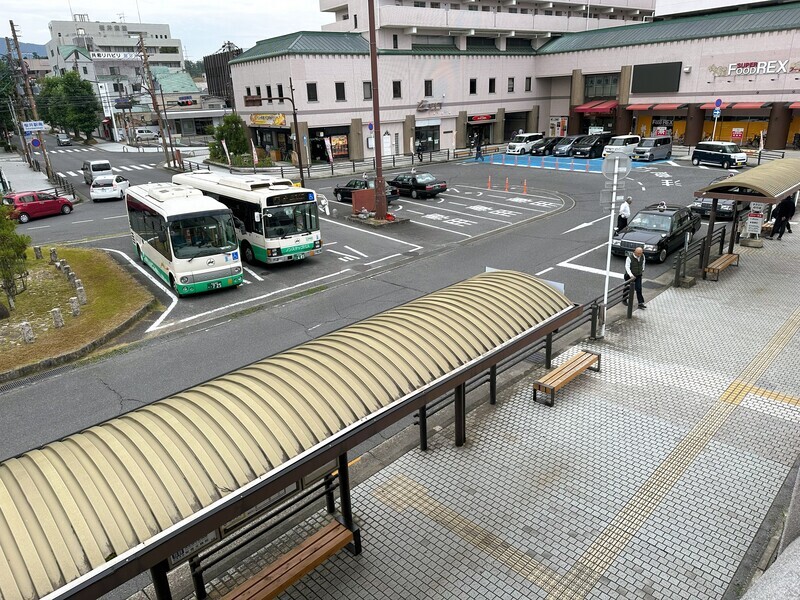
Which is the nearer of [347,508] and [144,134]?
[347,508]

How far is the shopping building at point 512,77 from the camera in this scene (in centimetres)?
4219

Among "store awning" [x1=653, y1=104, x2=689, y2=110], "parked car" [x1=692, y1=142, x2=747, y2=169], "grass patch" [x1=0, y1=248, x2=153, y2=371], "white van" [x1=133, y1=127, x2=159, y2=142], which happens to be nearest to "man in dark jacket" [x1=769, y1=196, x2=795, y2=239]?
"parked car" [x1=692, y1=142, x2=747, y2=169]

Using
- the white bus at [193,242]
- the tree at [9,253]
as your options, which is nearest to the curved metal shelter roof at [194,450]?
the white bus at [193,242]

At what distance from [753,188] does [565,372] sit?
9281 mm

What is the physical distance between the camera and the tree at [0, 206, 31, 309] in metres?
15.0

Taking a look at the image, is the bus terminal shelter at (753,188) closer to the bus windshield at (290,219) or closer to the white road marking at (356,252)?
the white road marking at (356,252)

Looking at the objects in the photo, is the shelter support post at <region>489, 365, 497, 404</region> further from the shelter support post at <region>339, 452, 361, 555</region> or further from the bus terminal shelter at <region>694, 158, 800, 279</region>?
the bus terminal shelter at <region>694, 158, 800, 279</region>

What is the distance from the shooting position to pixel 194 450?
5285 millimetres

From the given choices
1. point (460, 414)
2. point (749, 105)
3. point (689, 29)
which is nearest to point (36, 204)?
point (460, 414)

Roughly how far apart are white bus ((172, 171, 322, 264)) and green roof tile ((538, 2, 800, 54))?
41.0 m

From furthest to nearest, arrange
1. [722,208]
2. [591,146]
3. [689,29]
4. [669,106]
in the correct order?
[669,106] → [591,146] → [689,29] → [722,208]

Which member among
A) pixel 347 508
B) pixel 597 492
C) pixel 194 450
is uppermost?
pixel 194 450

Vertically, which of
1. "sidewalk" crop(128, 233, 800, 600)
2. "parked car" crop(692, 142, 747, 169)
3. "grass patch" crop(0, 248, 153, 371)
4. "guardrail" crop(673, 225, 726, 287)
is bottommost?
"sidewalk" crop(128, 233, 800, 600)

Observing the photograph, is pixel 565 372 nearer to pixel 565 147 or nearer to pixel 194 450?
pixel 194 450
